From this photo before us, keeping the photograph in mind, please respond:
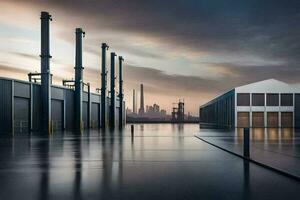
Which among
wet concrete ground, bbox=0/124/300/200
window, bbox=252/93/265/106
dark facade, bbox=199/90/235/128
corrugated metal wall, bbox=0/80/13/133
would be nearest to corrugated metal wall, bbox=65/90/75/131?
corrugated metal wall, bbox=0/80/13/133

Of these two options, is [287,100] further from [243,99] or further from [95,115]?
[95,115]

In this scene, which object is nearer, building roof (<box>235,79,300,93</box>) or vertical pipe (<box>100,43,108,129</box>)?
vertical pipe (<box>100,43,108,129</box>)

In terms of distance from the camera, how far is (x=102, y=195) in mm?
9344

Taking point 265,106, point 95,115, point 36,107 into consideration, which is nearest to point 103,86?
point 95,115

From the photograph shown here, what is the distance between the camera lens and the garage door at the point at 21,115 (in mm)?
47031

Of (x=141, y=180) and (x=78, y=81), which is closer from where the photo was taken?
(x=141, y=180)

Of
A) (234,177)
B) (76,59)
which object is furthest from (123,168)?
(76,59)

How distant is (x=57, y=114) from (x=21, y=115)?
10.1m

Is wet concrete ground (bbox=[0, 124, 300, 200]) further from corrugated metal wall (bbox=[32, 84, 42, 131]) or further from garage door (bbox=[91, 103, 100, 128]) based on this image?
garage door (bbox=[91, 103, 100, 128])

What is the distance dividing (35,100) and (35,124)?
3.03 m

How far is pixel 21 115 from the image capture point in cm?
4834

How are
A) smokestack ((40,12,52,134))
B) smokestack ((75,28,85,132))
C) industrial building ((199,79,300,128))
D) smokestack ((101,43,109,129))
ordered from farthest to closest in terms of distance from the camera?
industrial building ((199,79,300,128)) → smokestack ((101,43,109,129)) → smokestack ((75,28,85,132)) → smokestack ((40,12,52,134))

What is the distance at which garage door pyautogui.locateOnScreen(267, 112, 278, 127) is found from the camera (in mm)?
78000

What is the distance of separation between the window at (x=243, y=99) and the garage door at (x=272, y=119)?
473cm
